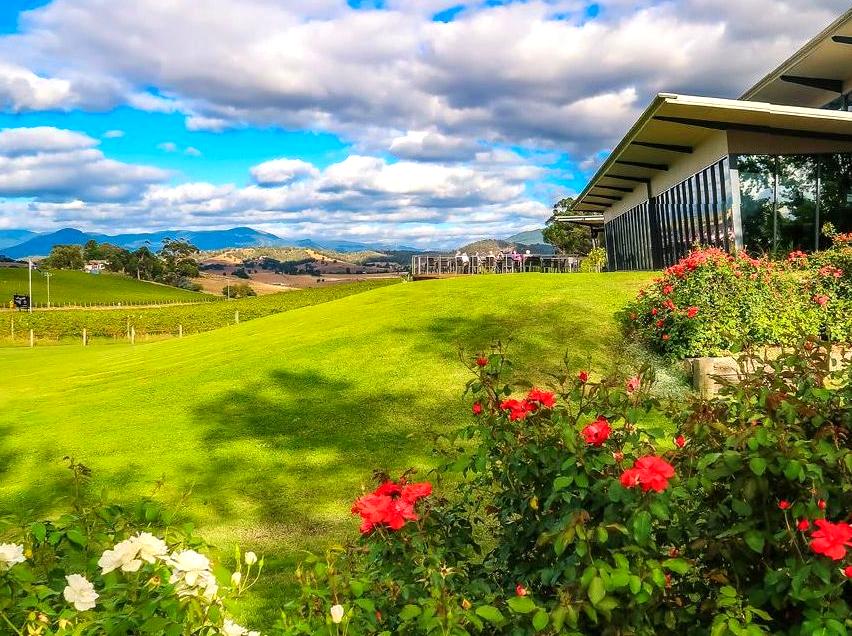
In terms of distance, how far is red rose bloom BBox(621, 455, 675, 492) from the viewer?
7.04 feet

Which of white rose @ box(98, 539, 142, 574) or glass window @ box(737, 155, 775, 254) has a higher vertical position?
glass window @ box(737, 155, 775, 254)

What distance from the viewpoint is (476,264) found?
37438 millimetres

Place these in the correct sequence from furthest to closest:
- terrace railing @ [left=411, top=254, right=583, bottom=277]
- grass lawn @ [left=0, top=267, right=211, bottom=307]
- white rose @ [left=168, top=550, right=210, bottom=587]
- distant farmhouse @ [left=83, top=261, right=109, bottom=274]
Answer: distant farmhouse @ [left=83, top=261, right=109, bottom=274], grass lawn @ [left=0, top=267, right=211, bottom=307], terrace railing @ [left=411, top=254, right=583, bottom=277], white rose @ [left=168, top=550, right=210, bottom=587]

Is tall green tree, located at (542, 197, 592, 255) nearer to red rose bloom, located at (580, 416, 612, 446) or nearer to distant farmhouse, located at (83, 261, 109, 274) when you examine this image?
red rose bloom, located at (580, 416, 612, 446)

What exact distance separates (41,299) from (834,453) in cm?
11107

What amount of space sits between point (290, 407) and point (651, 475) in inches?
331

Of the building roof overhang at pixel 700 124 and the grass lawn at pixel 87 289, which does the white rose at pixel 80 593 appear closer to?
the building roof overhang at pixel 700 124

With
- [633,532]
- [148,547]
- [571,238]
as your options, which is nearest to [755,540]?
[633,532]

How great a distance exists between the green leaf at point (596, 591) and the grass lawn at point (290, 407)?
1.56 m

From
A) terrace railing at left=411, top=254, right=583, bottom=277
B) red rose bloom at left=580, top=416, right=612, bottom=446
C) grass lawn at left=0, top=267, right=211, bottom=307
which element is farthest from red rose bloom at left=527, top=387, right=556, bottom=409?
grass lawn at left=0, top=267, right=211, bottom=307

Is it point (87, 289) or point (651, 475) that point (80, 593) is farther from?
point (87, 289)

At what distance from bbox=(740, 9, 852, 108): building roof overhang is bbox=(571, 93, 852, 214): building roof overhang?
2541 mm

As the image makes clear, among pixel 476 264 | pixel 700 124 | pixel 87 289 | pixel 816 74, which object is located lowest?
pixel 476 264

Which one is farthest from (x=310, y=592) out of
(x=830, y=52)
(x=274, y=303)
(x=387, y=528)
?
(x=274, y=303)
